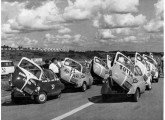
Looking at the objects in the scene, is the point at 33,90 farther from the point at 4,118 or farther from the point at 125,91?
the point at 125,91

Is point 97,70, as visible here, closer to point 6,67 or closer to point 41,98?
point 41,98

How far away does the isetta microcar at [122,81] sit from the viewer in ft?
35.2

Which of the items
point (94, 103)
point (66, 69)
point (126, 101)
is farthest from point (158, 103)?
point (66, 69)

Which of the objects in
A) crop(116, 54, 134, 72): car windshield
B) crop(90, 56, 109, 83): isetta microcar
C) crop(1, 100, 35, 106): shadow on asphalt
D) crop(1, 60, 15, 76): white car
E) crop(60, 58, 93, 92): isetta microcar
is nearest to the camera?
crop(1, 100, 35, 106): shadow on asphalt

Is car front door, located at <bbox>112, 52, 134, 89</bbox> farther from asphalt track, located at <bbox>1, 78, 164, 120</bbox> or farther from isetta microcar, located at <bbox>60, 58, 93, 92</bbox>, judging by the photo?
isetta microcar, located at <bbox>60, 58, 93, 92</bbox>

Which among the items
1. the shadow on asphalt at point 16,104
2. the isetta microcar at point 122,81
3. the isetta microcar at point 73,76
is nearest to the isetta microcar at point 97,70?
the isetta microcar at point 73,76

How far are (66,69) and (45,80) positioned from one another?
9.50ft

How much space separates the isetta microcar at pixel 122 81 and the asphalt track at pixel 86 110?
14.3 inches

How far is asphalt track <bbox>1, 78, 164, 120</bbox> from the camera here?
8445 mm

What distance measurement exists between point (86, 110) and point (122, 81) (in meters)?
2.04

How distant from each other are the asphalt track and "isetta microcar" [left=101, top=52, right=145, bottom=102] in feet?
1.19

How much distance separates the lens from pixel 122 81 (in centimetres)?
1073

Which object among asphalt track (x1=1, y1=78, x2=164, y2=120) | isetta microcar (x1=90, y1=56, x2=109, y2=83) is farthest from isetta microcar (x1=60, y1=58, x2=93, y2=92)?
isetta microcar (x1=90, y1=56, x2=109, y2=83)

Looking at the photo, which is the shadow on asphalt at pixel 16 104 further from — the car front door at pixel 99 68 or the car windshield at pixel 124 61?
the car front door at pixel 99 68
